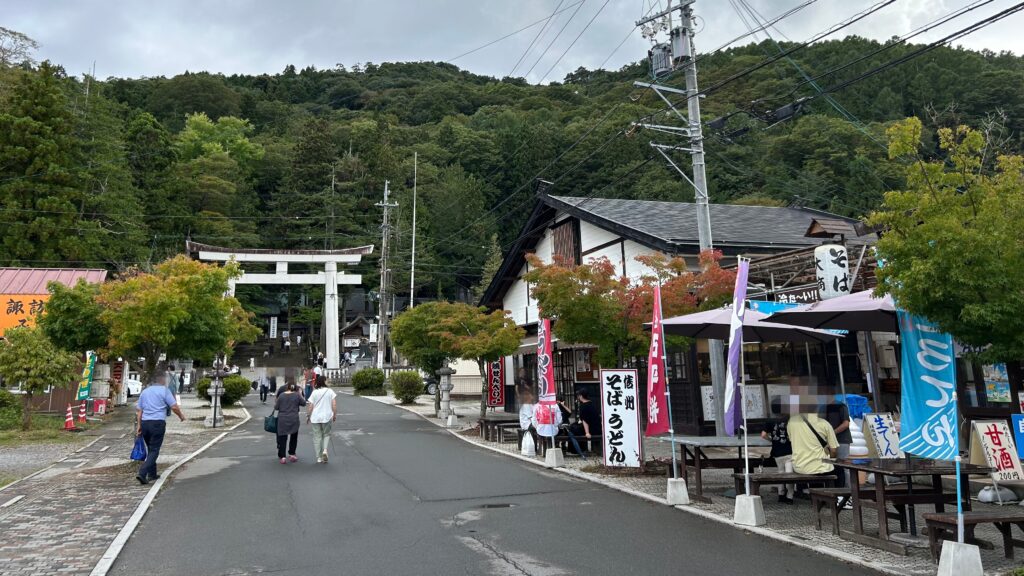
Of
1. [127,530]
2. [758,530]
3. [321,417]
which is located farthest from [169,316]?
[758,530]

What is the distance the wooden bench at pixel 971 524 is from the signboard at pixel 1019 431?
12.5 feet

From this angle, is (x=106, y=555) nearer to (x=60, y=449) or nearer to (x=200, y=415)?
(x=60, y=449)

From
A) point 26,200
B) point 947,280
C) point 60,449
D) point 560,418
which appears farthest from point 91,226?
point 947,280

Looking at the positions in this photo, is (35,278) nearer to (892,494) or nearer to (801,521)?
(801,521)

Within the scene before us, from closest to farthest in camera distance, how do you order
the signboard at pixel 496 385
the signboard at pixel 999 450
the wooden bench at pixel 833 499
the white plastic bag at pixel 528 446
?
the wooden bench at pixel 833 499
the signboard at pixel 999 450
the white plastic bag at pixel 528 446
the signboard at pixel 496 385

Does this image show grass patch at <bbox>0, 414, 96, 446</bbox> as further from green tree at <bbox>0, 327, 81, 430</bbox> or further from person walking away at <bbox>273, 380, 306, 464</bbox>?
person walking away at <bbox>273, 380, 306, 464</bbox>

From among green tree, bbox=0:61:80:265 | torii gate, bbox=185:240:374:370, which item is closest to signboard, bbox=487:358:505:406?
torii gate, bbox=185:240:374:370

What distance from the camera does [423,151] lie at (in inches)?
2547

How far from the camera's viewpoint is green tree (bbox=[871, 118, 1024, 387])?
5.66 m

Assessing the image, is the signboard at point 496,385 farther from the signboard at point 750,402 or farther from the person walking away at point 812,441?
the person walking away at point 812,441

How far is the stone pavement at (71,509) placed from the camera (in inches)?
243

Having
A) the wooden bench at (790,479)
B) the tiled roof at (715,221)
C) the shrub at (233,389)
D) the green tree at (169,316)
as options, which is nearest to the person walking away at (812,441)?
the wooden bench at (790,479)

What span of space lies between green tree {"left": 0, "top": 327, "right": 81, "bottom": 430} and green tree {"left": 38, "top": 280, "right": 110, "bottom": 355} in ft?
12.2

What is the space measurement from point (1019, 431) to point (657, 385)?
4.76 m
